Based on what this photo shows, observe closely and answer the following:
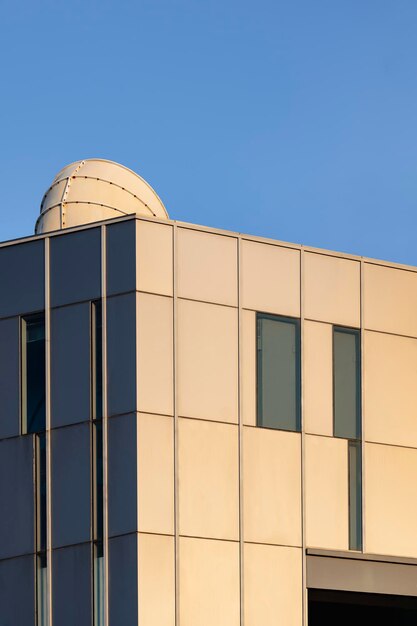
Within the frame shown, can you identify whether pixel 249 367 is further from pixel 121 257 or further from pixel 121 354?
pixel 121 257

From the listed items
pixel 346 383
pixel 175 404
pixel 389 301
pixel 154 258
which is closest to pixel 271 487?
pixel 175 404

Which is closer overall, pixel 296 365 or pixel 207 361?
pixel 207 361

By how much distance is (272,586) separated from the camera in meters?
47.5

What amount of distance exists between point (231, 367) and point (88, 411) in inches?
150

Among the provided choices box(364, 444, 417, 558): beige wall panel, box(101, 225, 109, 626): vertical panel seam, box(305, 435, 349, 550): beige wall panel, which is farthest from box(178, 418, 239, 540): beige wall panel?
box(364, 444, 417, 558): beige wall panel

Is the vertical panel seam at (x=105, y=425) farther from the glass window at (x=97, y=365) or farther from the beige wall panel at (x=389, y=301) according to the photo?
the beige wall panel at (x=389, y=301)

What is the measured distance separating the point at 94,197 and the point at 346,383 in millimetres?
9125

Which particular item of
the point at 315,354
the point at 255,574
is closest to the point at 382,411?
the point at 315,354

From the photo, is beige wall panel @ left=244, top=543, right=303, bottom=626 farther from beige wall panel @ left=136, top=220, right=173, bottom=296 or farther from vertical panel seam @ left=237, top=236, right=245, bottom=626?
beige wall panel @ left=136, top=220, right=173, bottom=296

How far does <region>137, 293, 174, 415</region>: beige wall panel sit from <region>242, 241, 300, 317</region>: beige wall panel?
2.45 metres

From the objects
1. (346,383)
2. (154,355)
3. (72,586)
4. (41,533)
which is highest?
(154,355)

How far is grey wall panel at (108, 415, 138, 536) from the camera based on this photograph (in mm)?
46000

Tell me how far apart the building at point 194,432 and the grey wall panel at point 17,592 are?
0.05 metres

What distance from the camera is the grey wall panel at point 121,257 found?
4716cm
